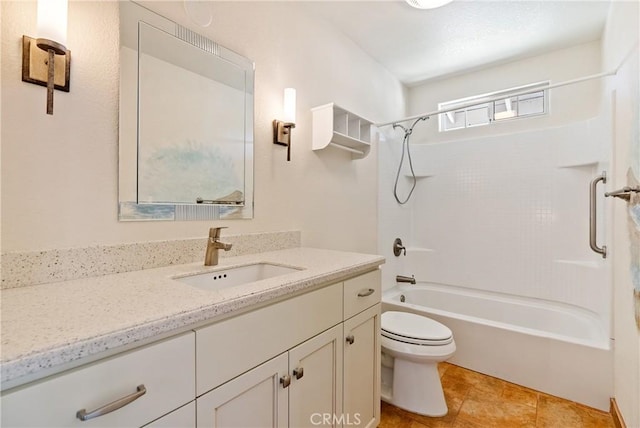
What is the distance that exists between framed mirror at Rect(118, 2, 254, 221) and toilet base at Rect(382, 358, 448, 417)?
129 cm

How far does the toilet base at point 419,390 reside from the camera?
1.69 metres

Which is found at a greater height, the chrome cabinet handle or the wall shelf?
the wall shelf

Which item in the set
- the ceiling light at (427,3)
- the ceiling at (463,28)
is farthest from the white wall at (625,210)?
the ceiling light at (427,3)

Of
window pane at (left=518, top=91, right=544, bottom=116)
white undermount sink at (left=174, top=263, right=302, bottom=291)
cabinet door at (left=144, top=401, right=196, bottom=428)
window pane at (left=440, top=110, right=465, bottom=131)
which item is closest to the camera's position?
cabinet door at (left=144, top=401, right=196, bottom=428)

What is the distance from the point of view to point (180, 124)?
1.27m

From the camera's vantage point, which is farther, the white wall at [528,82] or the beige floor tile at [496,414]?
the white wall at [528,82]

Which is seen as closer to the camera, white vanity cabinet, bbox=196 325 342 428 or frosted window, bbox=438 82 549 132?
white vanity cabinet, bbox=196 325 342 428

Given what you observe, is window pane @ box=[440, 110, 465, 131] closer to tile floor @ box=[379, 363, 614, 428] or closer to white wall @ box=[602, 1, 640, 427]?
white wall @ box=[602, 1, 640, 427]

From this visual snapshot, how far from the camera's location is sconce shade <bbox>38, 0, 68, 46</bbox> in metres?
0.86

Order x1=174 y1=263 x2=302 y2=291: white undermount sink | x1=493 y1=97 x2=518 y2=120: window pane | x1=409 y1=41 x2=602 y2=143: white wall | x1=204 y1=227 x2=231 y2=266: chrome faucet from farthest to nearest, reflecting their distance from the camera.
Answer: x1=493 y1=97 x2=518 y2=120: window pane, x1=409 y1=41 x2=602 y2=143: white wall, x1=204 y1=227 x2=231 y2=266: chrome faucet, x1=174 y1=263 x2=302 y2=291: white undermount sink

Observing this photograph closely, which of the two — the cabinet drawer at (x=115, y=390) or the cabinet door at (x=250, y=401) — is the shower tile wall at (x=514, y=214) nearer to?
the cabinet door at (x=250, y=401)

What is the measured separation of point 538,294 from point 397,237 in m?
1.23

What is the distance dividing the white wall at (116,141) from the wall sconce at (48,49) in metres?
0.03

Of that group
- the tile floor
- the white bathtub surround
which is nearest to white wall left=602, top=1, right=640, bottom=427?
the tile floor
